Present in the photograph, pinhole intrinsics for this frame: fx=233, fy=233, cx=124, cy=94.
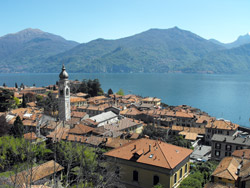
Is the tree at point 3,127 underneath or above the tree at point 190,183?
above

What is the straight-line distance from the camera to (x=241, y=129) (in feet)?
182

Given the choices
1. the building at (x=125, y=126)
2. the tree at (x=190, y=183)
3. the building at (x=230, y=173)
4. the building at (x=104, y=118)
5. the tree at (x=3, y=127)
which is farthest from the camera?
the building at (x=104, y=118)

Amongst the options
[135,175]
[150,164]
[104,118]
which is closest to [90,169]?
[135,175]

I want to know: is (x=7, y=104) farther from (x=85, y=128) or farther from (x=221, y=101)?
(x=221, y=101)

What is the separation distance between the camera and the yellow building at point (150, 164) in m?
18.5

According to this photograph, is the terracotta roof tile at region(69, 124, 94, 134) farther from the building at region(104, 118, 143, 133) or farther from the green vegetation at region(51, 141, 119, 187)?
the green vegetation at region(51, 141, 119, 187)

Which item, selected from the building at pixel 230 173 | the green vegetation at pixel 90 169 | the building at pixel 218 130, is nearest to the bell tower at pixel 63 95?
the green vegetation at pixel 90 169

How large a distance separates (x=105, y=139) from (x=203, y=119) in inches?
1199

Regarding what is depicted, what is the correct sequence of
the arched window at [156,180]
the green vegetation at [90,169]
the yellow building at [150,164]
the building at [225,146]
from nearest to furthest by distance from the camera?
the green vegetation at [90,169] < the yellow building at [150,164] < the arched window at [156,180] < the building at [225,146]

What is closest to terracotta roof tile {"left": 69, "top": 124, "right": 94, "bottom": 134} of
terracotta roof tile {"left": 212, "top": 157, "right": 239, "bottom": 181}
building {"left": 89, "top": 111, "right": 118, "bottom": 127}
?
building {"left": 89, "top": 111, "right": 118, "bottom": 127}

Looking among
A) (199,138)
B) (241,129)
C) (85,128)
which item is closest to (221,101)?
(241,129)

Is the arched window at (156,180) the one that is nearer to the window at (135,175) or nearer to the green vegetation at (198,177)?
the window at (135,175)

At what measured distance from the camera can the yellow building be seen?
18469 millimetres

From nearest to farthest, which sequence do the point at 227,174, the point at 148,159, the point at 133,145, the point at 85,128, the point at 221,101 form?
1. the point at 148,159
2. the point at 227,174
3. the point at 133,145
4. the point at 85,128
5. the point at 221,101
